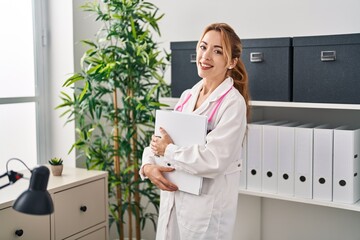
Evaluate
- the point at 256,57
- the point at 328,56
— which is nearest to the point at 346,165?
the point at 328,56

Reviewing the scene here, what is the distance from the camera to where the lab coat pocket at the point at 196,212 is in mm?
1890

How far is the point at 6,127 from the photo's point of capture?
2.83 m

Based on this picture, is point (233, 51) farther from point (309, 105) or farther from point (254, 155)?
point (254, 155)

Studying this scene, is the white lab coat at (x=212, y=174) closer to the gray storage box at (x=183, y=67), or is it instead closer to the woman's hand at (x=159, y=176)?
the woman's hand at (x=159, y=176)

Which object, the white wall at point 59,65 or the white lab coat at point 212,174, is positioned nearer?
the white lab coat at point 212,174

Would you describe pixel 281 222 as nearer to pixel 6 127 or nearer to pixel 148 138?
pixel 148 138

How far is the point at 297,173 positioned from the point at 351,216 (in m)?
0.48

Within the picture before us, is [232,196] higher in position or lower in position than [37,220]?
higher

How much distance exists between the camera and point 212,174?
1841 mm

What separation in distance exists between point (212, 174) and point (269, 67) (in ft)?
2.41

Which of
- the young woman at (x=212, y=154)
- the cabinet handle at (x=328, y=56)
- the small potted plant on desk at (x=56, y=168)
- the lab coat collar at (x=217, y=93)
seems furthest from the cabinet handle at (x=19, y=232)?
the cabinet handle at (x=328, y=56)

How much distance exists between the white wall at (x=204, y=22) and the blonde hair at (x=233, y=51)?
72 centimetres

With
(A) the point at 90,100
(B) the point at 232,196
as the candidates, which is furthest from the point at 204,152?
(A) the point at 90,100

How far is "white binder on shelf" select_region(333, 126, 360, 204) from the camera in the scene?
2174 millimetres
